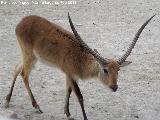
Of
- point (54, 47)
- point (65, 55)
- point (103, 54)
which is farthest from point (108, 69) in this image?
point (103, 54)

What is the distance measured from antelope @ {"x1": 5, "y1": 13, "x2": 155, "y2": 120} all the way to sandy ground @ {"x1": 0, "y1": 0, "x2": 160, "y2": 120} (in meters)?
0.56

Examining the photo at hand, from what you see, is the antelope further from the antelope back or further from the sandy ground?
the sandy ground

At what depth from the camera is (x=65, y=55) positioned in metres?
7.50

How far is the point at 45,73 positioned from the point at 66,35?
214cm

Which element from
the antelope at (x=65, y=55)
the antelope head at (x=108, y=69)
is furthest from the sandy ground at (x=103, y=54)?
the antelope head at (x=108, y=69)

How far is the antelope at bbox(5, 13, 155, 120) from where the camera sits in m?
7.09

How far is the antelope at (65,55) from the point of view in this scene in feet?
23.3

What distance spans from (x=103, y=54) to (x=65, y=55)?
353cm

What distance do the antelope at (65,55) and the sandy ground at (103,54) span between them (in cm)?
56

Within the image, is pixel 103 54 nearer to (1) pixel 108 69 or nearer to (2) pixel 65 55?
(2) pixel 65 55

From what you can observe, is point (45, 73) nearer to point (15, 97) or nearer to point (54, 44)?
point (15, 97)

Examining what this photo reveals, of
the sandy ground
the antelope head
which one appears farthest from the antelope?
the sandy ground

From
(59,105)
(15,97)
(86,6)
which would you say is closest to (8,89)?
(15,97)

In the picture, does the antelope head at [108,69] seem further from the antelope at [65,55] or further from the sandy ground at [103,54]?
the sandy ground at [103,54]
